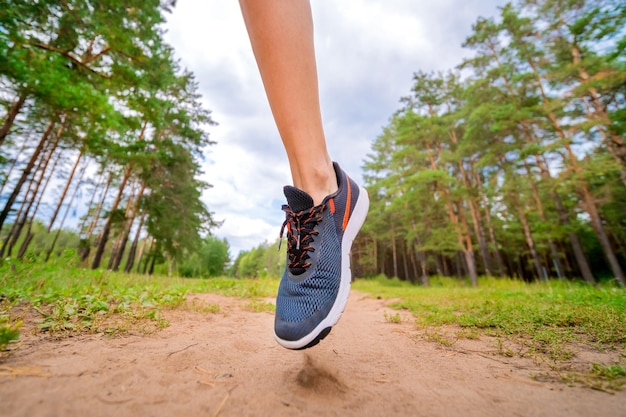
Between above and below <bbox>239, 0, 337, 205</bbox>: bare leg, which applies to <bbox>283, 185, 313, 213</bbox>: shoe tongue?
below

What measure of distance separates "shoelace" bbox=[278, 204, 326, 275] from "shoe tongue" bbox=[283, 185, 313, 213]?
0.02 meters

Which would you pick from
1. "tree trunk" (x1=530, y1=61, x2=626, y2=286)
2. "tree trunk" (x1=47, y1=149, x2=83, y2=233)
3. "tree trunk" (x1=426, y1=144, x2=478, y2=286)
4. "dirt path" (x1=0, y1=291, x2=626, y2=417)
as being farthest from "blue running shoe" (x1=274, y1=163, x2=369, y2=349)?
"tree trunk" (x1=47, y1=149, x2=83, y2=233)

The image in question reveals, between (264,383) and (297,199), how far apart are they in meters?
0.70

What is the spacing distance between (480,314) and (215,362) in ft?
6.43

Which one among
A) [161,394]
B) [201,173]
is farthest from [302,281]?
[201,173]

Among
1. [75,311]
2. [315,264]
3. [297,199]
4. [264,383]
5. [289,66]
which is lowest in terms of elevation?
[264,383]

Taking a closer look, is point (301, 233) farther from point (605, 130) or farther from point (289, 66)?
point (605, 130)

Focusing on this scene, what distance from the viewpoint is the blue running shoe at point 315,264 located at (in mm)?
875

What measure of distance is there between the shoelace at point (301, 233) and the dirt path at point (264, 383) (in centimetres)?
39

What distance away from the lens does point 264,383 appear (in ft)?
2.49

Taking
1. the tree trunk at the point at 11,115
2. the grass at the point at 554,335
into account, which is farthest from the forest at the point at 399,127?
the grass at the point at 554,335

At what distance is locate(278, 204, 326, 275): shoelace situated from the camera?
1114 mm

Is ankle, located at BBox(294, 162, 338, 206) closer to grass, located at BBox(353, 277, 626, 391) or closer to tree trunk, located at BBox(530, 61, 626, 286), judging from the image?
grass, located at BBox(353, 277, 626, 391)

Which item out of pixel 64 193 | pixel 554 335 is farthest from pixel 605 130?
pixel 64 193
